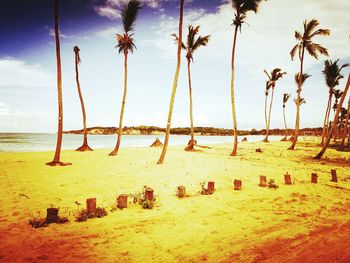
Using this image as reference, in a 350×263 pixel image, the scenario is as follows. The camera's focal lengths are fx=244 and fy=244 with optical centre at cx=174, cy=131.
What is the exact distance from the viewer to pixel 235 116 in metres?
18.9

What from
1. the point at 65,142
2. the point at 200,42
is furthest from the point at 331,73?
the point at 65,142

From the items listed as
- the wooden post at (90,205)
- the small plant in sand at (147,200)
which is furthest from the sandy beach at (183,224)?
the wooden post at (90,205)

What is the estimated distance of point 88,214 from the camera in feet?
20.1

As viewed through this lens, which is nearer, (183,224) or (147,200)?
(183,224)

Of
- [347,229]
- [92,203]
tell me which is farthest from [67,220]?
[347,229]

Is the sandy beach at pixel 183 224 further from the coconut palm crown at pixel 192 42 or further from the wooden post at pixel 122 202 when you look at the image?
the coconut palm crown at pixel 192 42

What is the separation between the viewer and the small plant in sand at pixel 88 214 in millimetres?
5922

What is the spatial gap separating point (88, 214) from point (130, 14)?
16048 mm

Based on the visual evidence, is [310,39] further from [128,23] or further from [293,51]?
[128,23]

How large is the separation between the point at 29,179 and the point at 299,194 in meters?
10.8

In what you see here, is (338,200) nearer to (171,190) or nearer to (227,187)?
(227,187)

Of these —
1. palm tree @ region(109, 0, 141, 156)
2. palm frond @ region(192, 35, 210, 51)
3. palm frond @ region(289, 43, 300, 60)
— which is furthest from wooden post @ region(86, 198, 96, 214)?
palm frond @ region(289, 43, 300, 60)

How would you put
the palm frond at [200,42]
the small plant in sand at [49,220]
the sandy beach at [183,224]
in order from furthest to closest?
the palm frond at [200,42], the small plant in sand at [49,220], the sandy beach at [183,224]

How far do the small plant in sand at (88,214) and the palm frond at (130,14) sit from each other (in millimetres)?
15563
